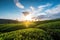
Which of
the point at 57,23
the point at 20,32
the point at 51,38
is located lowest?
the point at 51,38

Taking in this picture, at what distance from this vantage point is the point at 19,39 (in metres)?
2.59

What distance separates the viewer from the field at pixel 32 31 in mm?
2677

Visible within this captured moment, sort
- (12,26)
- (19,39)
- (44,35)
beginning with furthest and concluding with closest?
1. (12,26)
2. (44,35)
3. (19,39)

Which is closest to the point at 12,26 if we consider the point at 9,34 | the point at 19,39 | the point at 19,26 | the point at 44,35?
the point at 19,26

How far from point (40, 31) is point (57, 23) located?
599 mm

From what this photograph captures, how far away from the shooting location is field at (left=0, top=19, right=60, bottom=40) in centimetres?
268

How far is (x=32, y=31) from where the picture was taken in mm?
2814

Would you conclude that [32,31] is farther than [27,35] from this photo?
Yes

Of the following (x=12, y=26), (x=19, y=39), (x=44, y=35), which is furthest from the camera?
(x=12, y=26)

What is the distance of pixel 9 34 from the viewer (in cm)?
273

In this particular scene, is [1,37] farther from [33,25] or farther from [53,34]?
[53,34]

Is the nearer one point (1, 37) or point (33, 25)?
point (1, 37)

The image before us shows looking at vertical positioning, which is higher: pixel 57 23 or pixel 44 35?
pixel 57 23

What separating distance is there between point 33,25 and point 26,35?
0.54 metres
